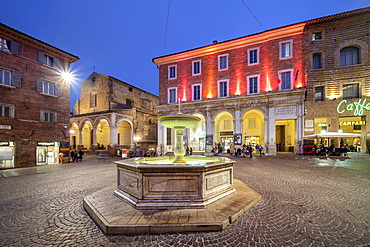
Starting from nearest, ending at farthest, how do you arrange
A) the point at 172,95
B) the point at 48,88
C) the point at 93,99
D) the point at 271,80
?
the point at 48,88, the point at 271,80, the point at 172,95, the point at 93,99

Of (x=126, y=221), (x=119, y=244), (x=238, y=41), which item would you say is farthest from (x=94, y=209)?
(x=238, y=41)

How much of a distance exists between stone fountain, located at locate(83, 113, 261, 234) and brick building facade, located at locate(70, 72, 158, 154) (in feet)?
70.2

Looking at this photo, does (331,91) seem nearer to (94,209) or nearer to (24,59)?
(94,209)

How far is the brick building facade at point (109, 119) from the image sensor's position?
26.2m

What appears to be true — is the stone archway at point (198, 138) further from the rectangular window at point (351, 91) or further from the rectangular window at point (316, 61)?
the rectangular window at point (351, 91)

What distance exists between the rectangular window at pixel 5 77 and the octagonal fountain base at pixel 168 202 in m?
16.1

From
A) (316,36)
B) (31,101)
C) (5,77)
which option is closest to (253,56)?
(316,36)

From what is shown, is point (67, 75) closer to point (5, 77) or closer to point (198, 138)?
point (5, 77)

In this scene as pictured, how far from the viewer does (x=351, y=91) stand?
18609 millimetres

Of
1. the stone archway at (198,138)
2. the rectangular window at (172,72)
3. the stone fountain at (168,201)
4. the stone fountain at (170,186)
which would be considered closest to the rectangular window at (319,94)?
the stone archway at (198,138)

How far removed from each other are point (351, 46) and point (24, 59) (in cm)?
3394

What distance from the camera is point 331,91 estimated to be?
1903cm

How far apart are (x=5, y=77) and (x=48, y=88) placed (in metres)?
3.16

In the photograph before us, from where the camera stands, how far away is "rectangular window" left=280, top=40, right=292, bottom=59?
19920 millimetres
